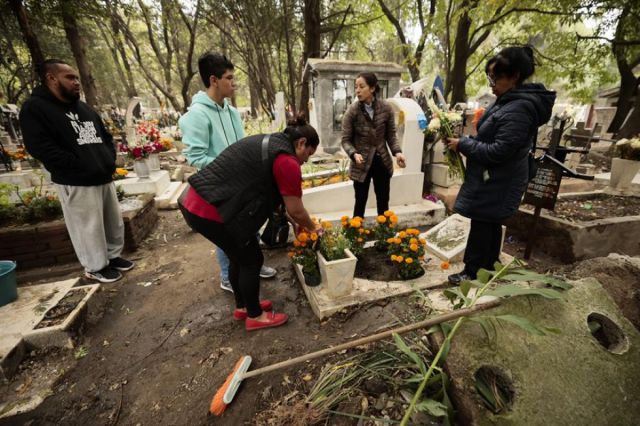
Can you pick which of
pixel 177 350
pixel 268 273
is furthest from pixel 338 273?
pixel 177 350

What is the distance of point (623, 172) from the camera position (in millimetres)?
4828

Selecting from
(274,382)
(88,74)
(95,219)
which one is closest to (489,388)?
(274,382)

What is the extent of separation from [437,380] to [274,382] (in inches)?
41.5

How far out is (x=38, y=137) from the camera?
8.44 feet

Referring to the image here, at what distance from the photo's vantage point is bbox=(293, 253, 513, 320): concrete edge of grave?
8.23ft

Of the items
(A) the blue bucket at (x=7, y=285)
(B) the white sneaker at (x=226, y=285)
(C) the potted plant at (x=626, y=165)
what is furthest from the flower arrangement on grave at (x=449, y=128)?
(A) the blue bucket at (x=7, y=285)

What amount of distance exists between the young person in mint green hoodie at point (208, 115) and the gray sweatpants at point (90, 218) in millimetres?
1369

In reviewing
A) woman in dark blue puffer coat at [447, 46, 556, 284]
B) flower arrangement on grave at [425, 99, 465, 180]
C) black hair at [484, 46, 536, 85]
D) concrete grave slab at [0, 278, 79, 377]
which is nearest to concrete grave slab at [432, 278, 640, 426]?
woman in dark blue puffer coat at [447, 46, 556, 284]

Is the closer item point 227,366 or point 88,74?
point 227,366

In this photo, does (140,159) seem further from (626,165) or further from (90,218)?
(626,165)

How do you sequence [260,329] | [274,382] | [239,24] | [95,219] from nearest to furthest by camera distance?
[274,382], [260,329], [95,219], [239,24]

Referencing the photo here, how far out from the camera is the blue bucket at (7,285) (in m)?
2.56

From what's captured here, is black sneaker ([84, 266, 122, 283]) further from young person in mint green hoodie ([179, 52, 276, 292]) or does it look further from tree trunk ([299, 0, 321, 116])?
tree trunk ([299, 0, 321, 116])

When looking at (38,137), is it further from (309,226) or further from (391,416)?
(391,416)
